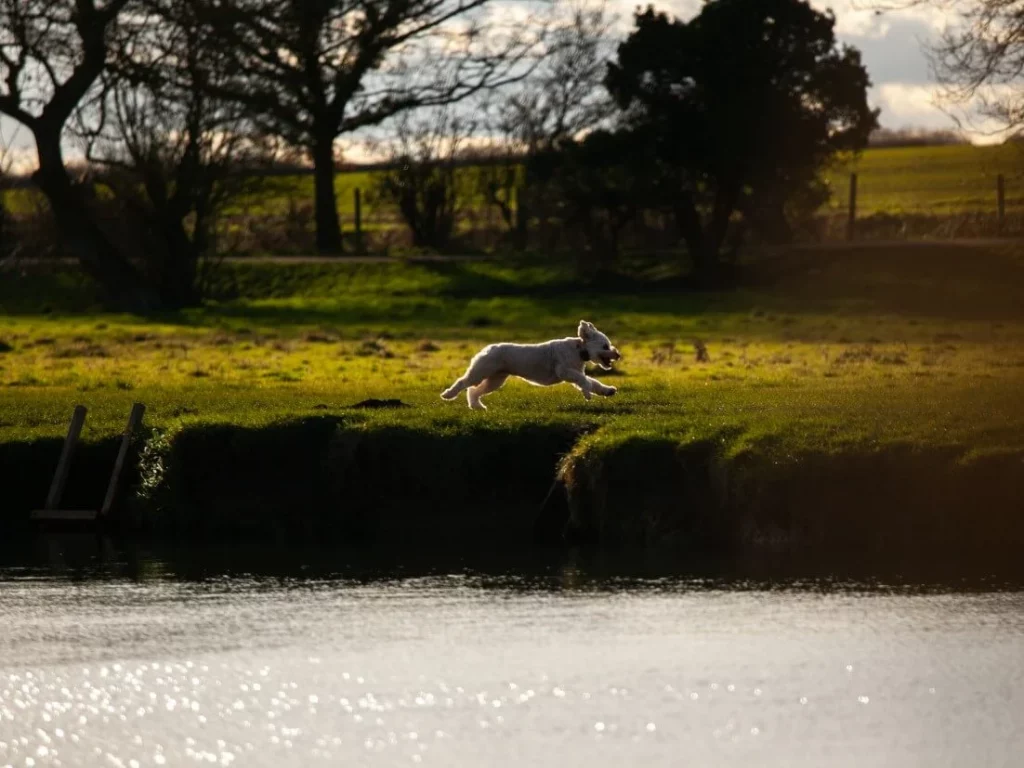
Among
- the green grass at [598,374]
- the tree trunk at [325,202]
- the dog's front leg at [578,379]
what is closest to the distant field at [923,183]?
the green grass at [598,374]

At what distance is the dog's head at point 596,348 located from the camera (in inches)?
822

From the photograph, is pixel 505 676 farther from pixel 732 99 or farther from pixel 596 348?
pixel 732 99

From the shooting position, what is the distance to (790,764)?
466 inches

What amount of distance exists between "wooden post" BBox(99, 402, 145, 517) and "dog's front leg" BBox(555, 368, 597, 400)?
492cm

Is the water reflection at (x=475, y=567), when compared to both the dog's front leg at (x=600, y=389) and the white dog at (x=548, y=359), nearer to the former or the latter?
the white dog at (x=548, y=359)

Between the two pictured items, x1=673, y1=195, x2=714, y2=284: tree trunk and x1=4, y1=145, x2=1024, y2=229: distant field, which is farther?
x1=4, y1=145, x2=1024, y2=229: distant field

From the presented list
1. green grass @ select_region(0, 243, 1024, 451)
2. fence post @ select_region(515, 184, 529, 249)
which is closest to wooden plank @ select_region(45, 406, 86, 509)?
green grass @ select_region(0, 243, 1024, 451)

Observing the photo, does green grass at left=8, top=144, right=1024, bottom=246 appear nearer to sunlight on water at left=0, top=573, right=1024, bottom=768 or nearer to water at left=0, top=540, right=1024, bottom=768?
water at left=0, top=540, right=1024, bottom=768

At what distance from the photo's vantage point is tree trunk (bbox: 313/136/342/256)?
59.2 meters

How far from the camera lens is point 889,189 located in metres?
79.2

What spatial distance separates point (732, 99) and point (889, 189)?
3151cm

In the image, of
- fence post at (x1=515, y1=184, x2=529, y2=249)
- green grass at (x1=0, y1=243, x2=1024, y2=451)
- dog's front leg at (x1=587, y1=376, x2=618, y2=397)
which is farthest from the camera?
fence post at (x1=515, y1=184, x2=529, y2=249)

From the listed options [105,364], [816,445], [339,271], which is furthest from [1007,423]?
[339,271]

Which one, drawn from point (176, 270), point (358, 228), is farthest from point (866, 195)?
point (176, 270)
